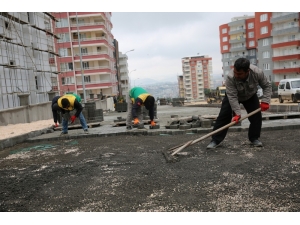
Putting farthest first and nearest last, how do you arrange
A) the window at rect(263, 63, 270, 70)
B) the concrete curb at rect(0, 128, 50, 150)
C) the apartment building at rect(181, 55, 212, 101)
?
the apartment building at rect(181, 55, 212, 101) < the window at rect(263, 63, 270, 70) < the concrete curb at rect(0, 128, 50, 150)

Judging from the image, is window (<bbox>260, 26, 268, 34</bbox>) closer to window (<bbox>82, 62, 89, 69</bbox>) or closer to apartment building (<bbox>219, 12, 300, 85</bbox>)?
apartment building (<bbox>219, 12, 300, 85</bbox>)

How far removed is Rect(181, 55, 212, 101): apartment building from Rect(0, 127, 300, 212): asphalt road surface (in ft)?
363

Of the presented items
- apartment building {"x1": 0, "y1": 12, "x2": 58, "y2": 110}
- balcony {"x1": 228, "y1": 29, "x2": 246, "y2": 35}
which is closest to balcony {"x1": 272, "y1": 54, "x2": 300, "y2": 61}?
balcony {"x1": 228, "y1": 29, "x2": 246, "y2": 35}

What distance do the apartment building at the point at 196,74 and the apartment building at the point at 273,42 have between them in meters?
53.0

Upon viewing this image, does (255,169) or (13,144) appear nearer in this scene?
(255,169)

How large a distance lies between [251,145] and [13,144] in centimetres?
570

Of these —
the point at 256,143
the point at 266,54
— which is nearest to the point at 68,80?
the point at 266,54

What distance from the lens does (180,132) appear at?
22.9 ft

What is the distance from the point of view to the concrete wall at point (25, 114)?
37.3 feet

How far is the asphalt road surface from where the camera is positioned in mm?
2568

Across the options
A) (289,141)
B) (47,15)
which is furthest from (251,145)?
(47,15)

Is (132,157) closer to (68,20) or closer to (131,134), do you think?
(131,134)

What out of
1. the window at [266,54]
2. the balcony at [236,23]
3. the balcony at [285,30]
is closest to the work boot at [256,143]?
the balcony at [285,30]

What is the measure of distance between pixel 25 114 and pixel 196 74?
106 metres
